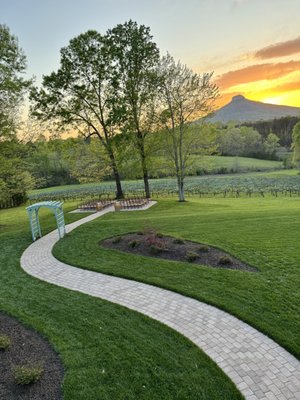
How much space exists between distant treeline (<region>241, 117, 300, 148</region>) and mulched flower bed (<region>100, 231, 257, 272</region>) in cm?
9558

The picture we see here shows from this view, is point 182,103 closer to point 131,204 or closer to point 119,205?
point 131,204

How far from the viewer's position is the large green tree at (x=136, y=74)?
23781mm

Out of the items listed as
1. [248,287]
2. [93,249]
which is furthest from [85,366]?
[93,249]

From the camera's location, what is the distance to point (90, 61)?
79.8 feet

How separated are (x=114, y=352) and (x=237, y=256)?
607 cm

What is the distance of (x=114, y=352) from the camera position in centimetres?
578

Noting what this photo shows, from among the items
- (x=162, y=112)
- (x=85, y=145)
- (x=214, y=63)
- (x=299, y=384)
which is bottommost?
(x=299, y=384)

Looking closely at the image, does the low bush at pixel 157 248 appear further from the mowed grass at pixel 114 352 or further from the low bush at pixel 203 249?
the mowed grass at pixel 114 352

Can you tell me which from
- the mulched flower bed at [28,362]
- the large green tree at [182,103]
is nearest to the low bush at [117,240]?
the mulched flower bed at [28,362]

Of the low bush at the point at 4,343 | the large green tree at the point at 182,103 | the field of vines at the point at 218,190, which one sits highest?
the large green tree at the point at 182,103

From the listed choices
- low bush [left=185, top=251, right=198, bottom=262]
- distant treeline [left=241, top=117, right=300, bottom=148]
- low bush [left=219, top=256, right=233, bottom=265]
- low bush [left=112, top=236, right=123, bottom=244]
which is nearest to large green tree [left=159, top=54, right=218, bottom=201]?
low bush [left=112, top=236, right=123, bottom=244]

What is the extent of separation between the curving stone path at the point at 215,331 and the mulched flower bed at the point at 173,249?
87.4 inches

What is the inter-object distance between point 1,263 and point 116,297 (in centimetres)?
653

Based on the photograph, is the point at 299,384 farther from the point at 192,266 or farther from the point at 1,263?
the point at 1,263
